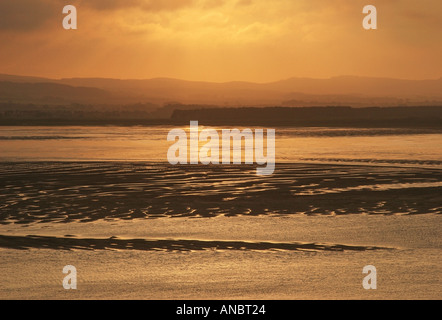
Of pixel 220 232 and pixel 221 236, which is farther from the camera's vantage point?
pixel 220 232

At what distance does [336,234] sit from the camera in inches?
557

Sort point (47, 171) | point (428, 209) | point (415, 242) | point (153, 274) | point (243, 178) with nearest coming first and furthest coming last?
point (153, 274)
point (415, 242)
point (428, 209)
point (243, 178)
point (47, 171)

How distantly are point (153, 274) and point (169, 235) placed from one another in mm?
3089

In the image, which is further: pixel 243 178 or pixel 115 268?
pixel 243 178

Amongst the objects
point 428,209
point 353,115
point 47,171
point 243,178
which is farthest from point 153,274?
point 353,115

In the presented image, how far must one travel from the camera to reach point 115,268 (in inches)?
450

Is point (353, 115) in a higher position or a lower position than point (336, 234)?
higher
